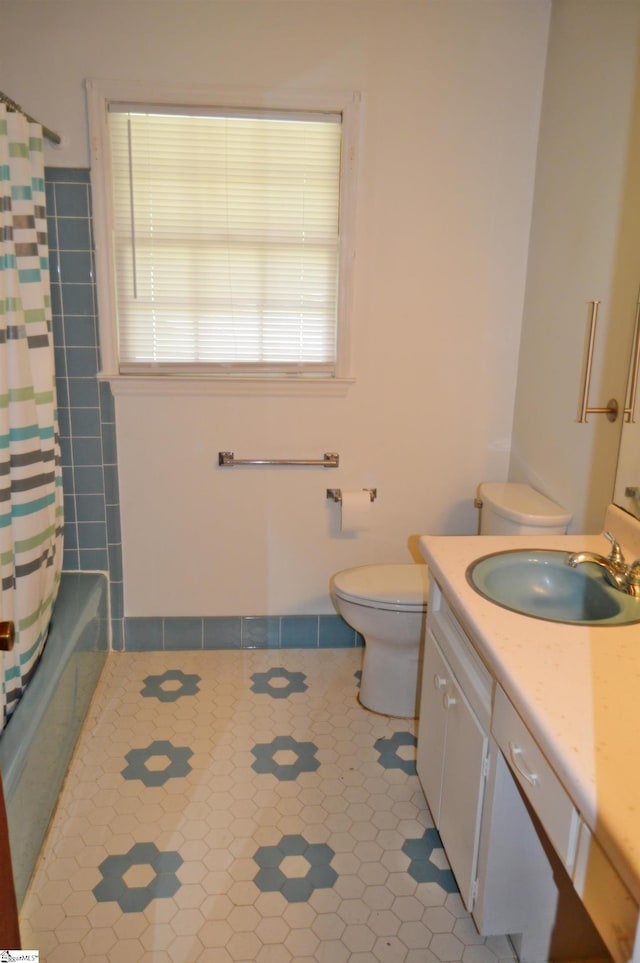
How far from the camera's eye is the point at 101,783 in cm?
229

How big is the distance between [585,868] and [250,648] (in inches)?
84.4

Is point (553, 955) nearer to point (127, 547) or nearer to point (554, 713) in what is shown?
point (554, 713)

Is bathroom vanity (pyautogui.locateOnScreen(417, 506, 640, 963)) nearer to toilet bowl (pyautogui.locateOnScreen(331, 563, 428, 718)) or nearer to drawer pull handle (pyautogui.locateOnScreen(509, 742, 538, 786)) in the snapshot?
drawer pull handle (pyautogui.locateOnScreen(509, 742, 538, 786))

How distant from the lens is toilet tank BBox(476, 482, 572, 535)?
2393 mm

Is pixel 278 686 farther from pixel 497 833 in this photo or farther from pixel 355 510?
pixel 497 833

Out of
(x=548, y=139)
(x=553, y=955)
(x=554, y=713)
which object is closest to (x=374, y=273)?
(x=548, y=139)

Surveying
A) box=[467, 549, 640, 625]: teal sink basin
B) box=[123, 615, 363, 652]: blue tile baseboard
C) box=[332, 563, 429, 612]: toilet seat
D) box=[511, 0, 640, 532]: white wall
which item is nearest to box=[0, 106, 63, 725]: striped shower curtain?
box=[123, 615, 363, 652]: blue tile baseboard

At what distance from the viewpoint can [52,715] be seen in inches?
84.9

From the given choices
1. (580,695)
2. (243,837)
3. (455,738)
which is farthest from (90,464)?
(580,695)

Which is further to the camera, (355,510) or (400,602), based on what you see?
(355,510)

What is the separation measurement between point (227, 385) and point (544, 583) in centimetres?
145

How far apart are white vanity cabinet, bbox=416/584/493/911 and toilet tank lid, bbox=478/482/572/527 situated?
0.57m

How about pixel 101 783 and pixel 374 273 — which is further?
pixel 374 273

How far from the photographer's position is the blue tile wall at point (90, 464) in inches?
104
